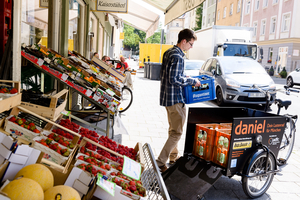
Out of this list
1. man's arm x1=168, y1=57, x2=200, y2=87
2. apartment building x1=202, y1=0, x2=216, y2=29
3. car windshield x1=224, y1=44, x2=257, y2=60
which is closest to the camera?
man's arm x1=168, y1=57, x2=200, y2=87

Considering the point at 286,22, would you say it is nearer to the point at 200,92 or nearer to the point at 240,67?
the point at 240,67

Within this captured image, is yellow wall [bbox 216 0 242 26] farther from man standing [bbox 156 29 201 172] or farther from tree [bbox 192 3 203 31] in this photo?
man standing [bbox 156 29 201 172]

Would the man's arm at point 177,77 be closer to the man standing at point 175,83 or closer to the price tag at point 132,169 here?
the man standing at point 175,83

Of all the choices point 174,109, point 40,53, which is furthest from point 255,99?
point 40,53

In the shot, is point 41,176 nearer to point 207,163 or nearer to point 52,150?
point 52,150

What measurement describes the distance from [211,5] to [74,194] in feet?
170

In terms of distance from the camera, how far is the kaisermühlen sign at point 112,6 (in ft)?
29.7

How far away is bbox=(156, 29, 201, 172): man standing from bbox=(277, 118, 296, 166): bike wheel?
185cm

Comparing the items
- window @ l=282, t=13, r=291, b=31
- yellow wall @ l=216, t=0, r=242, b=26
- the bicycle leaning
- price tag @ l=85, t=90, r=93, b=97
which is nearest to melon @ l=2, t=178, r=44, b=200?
price tag @ l=85, t=90, r=93, b=97

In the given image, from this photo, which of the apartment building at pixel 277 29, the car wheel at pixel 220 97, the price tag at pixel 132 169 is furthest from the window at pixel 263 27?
the price tag at pixel 132 169

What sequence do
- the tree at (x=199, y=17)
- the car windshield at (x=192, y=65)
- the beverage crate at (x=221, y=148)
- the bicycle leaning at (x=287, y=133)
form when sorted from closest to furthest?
1. the beverage crate at (x=221, y=148)
2. the bicycle leaning at (x=287, y=133)
3. the car windshield at (x=192, y=65)
4. the tree at (x=199, y=17)

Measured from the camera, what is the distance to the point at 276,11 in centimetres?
3138

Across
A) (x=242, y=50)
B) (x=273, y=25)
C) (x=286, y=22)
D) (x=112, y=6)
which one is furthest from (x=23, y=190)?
(x=273, y=25)

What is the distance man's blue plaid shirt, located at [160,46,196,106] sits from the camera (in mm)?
3936
